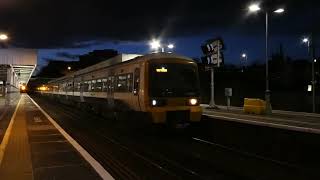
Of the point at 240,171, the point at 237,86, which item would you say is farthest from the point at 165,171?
the point at 237,86

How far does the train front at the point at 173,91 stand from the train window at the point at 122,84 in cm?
288

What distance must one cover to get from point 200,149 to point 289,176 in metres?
4.53

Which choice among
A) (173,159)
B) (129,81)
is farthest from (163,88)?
(173,159)

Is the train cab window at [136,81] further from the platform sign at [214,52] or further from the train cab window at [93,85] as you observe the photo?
the platform sign at [214,52]

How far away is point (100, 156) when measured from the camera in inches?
497

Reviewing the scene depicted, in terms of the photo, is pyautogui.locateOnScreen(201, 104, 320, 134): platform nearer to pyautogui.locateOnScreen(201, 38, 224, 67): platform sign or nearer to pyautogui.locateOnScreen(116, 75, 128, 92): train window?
pyautogui.locateOnScreen(116, 75, 128, 92): train window

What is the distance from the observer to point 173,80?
17.7 m

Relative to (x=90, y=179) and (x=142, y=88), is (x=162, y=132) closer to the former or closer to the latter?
(x=142, y=88)

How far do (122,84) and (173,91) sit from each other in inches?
159

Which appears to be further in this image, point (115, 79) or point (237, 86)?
point (237, 86)

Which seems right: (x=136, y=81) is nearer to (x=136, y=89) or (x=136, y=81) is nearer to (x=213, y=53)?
(x=136, y=89)

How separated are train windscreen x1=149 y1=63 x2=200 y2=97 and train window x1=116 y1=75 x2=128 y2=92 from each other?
9.37 ft

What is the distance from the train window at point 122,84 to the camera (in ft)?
66.5

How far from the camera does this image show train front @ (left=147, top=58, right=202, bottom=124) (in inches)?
672
